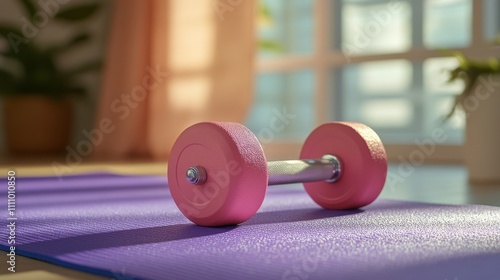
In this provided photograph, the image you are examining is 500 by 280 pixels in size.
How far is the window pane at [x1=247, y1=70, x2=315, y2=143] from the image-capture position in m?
4.72

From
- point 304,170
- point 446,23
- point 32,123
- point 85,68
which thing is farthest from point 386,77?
point 304,170

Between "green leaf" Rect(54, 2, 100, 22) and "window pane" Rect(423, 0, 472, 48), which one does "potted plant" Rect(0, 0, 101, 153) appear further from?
"window pane" Rect(423, 0, 472, 48)

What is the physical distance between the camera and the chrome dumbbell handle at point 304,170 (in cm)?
150

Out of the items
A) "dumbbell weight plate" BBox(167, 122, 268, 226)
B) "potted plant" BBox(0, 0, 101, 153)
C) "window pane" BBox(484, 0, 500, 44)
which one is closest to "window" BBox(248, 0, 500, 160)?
"window pane" BBox(484, 0, 500, 44)

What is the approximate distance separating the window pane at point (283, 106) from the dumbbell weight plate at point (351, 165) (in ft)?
9.61

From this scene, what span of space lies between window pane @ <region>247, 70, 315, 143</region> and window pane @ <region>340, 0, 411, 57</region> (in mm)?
383

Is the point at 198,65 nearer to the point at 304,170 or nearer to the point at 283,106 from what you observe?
the point at 283,106

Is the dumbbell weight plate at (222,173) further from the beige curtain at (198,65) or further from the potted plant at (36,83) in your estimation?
the potted plant at (36,83)

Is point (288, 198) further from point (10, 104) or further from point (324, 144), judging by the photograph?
point (10, 104)

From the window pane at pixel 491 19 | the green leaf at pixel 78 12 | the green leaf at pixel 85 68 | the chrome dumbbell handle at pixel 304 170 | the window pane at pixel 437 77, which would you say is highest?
the green leaf at pixel 78 12

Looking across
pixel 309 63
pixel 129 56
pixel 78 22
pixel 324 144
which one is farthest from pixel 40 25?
pixel 324 144

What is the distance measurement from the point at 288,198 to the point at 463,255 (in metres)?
0.93

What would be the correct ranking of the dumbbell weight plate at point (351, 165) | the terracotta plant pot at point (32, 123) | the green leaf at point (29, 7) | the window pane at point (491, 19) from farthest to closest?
1. the green leaf at point (29, 7)
2. the terracotta plant pot at point (32, 123)
3. the window pane at point (491, 19)
4. the dumbbell weight plate at point (351, 165)

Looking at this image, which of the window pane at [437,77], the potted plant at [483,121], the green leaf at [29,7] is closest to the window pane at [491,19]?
the window pane at [437,77]
